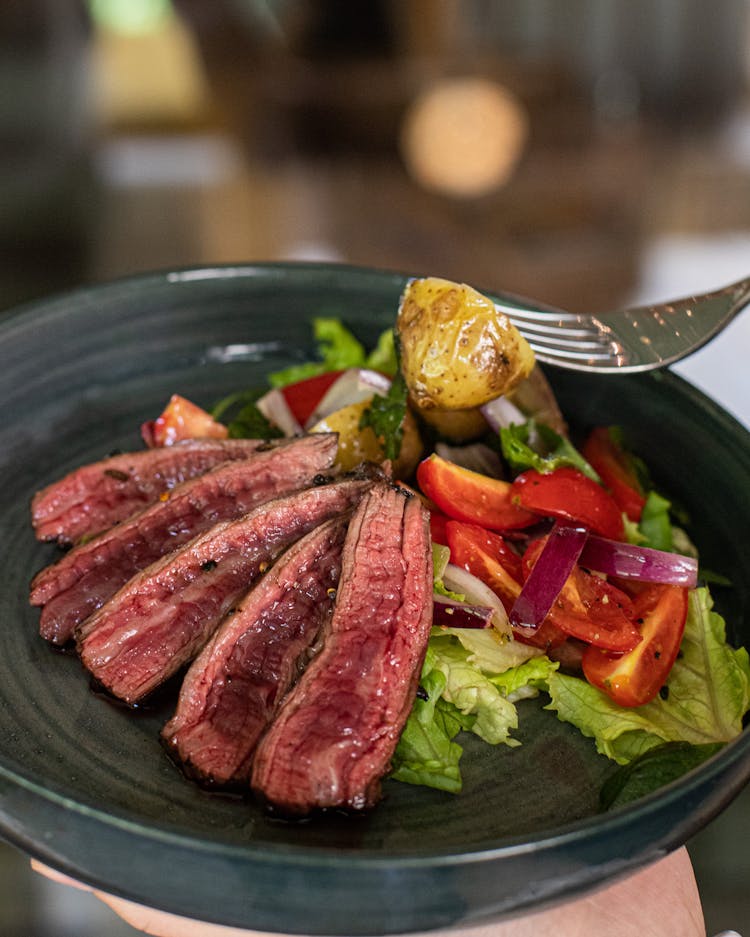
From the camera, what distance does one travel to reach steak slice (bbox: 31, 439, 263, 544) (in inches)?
104

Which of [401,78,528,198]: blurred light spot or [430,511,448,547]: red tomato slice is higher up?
[430,511,448,547]: red tomato slice

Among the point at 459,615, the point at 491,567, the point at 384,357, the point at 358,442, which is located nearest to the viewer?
the point at 459,615

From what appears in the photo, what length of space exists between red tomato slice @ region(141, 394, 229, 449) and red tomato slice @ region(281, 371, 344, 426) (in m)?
0.24

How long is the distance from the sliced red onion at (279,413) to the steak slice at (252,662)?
725mm

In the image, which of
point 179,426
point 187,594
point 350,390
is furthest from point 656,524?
point 179,426

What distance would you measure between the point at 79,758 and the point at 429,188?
7584mm

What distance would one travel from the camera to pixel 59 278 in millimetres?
6645

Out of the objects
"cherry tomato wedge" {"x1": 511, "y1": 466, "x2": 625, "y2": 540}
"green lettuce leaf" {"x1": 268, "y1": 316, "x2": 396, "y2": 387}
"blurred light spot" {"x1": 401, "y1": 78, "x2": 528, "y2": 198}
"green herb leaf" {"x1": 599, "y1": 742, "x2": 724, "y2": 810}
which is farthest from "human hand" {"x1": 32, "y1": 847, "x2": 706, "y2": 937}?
"blurred light spot" {"x1": 401, "y1": 78, "x2": 528, "y2": 198}

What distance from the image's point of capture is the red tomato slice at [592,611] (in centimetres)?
231

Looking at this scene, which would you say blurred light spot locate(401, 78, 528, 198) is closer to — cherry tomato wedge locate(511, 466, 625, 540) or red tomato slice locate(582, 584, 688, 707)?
cherry tomato wedge locate(511, 466, 625, 540)

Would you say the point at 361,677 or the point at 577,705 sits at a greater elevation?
the point at 361,677

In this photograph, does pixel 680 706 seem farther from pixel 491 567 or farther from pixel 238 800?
pixel 238 800

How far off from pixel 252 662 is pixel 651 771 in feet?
2.97

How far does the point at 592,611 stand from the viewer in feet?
7.77
